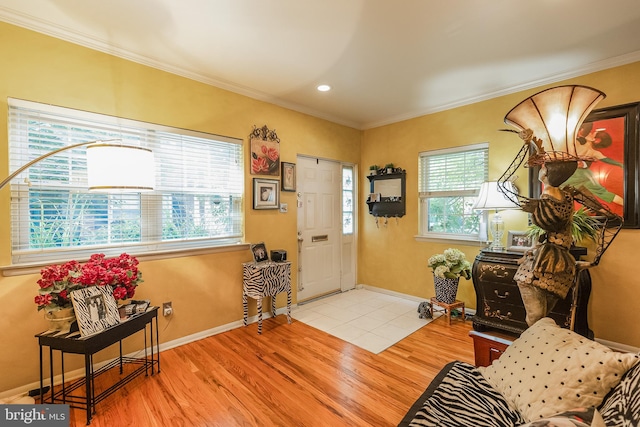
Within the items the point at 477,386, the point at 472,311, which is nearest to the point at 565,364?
the point at 477,386

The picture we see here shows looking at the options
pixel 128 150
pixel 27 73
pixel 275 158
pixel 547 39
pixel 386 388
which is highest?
pixel 547 39

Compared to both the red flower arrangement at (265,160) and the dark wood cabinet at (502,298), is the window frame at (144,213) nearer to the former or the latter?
the red flower arrangement at (265,160)

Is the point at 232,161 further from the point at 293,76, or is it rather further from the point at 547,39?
the point at 547,39

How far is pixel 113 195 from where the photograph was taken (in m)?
2.52

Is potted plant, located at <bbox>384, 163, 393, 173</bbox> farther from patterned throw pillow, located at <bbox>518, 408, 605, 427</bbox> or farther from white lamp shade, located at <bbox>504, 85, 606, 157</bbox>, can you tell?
patterned throw pillow, located at <bbox>518, 408, 605, 427</bbox>

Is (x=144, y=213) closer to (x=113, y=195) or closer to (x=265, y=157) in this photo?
(x=113, y=195)

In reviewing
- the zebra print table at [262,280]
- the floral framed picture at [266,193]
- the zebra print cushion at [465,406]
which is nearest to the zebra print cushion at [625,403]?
the zebra print cushion at [465,406]

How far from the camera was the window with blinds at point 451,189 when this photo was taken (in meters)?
3.64

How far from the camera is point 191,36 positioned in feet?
7.61

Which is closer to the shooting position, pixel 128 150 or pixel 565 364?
pixel 565 364

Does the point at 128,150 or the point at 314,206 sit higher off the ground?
the point at 128,150

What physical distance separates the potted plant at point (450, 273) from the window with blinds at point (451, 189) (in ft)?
1.29

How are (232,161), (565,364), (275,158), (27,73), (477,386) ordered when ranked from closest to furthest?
1. (565,364)
2. (477,386)
3. (27,73)
4. (232,161)
5. (275,158)

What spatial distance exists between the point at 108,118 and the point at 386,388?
3.07 m
